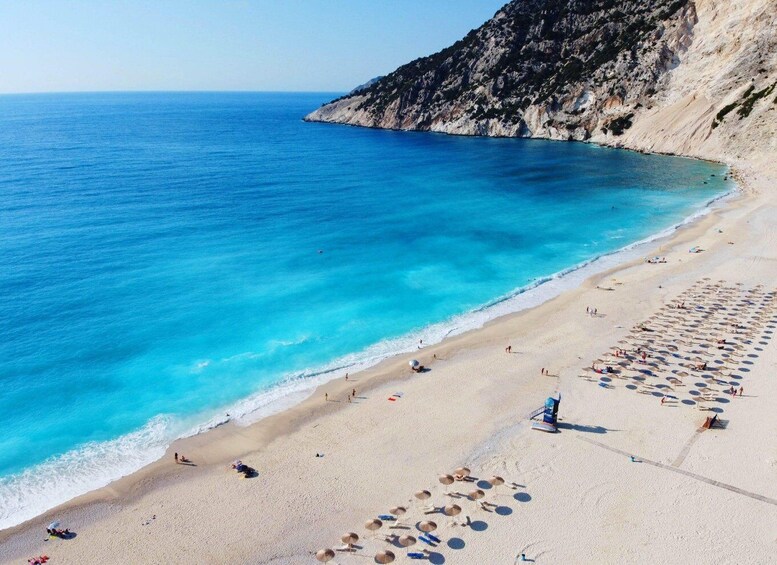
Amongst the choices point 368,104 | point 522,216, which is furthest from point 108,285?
point 368,104

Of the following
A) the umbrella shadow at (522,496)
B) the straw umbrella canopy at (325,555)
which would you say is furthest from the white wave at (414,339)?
the umbrella shadow at (522,496)

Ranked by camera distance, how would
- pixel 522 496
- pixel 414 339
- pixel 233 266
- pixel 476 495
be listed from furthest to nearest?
pixel 233 266, pixel 414 339, pixel 522 496, pixel 476 495

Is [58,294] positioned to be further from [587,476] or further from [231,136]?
[231,136]

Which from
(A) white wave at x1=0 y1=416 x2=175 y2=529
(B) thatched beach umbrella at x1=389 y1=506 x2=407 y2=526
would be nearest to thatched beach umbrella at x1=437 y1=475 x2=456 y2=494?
(B) thatched beach umbrella at x1=389 y1=506 x2=407 y2=526

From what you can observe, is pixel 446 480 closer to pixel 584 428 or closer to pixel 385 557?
pixel 385 557

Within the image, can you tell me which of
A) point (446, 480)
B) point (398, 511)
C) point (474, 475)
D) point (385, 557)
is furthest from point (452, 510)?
point (385, 557)

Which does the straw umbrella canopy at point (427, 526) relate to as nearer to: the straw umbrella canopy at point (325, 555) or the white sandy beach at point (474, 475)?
the white sandy beach at point (474, 475)
